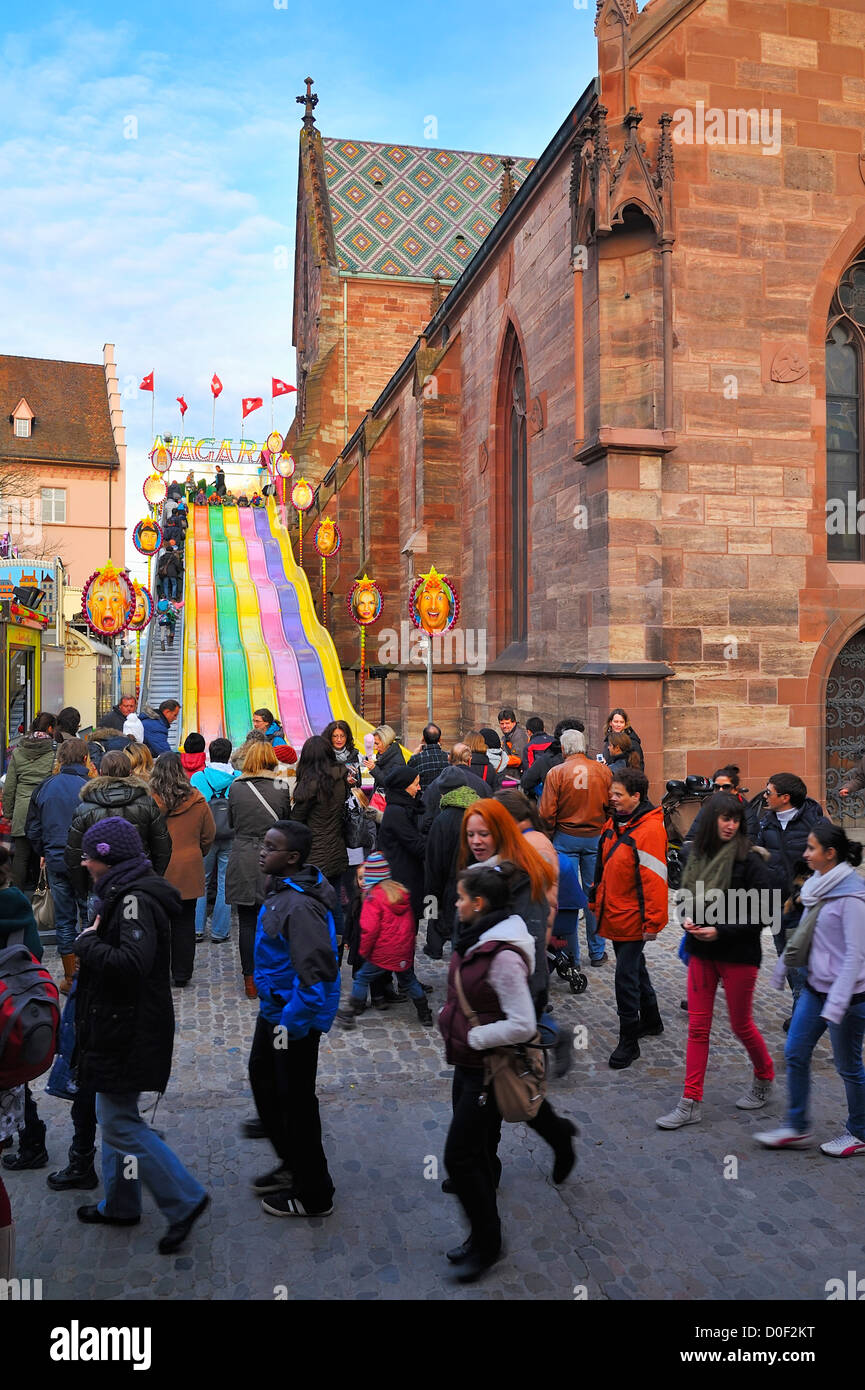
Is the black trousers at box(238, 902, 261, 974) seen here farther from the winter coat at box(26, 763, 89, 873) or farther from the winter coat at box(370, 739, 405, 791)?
the winter coat at box(370, 739, 405, 791)

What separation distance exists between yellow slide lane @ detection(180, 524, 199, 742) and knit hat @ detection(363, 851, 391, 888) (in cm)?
827

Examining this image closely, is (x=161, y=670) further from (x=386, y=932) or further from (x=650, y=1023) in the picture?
(x=650, y=1023)

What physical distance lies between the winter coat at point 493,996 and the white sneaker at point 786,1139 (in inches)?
70.6

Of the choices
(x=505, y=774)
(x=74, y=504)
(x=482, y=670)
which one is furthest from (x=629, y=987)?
(x=74, y=504)

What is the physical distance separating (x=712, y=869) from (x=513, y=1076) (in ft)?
5.67

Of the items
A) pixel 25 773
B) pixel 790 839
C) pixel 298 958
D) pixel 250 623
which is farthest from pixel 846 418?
pixel 250 623

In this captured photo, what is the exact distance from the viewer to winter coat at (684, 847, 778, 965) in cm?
449

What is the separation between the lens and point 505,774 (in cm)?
941

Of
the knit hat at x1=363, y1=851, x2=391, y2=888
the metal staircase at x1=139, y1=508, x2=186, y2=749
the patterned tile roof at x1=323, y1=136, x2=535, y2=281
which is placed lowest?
the knit hat at x1=363, y1=851, x2=391, y2=888

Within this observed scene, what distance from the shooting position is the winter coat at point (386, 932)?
6.02 m

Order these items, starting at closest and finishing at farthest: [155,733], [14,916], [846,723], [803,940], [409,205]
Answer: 1. [14,916]
2. [803,940]
3. [155,733]
4. [846,723]
5. [409,205]

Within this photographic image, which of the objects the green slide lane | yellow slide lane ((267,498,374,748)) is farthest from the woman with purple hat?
the green slide lane

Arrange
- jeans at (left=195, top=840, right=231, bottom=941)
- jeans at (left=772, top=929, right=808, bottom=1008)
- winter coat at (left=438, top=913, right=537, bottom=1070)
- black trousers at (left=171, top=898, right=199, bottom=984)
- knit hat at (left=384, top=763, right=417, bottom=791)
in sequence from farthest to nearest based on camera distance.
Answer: jeans at (left=195, top=840, right=231, bottom=941), black trousers at (left=171, top=898, right=199, bottom=984), knit hat at (left=384, top=763, right=417, bottom=791), jeans at (left=772, top=929, right=808, bottom=1008), winter coat at (left=438, top=913, right=537, bottom=1070)

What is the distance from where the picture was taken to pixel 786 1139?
441 centimetres
